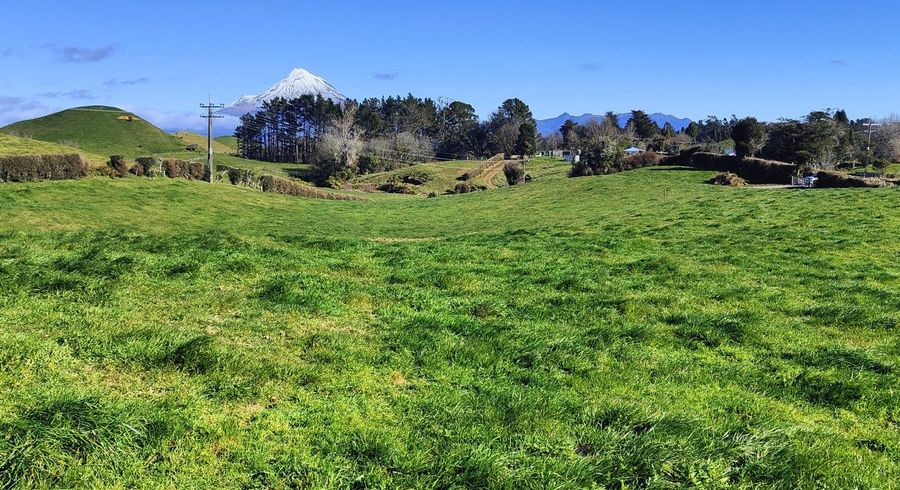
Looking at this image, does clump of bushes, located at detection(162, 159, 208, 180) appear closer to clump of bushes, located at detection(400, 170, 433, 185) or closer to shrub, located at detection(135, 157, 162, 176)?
shrub, located at detection(135, 157, 162, 176)

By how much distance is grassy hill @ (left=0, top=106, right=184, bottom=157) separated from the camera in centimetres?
12244

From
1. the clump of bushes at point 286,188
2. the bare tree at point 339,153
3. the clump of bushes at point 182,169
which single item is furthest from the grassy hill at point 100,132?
the clump of bushes at point 182,169

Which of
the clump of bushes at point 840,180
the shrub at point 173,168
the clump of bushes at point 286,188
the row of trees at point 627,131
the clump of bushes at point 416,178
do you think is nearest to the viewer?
the clump of bushes at point 840,180

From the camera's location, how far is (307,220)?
33094 mm

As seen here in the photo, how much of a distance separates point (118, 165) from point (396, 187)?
1777 inches

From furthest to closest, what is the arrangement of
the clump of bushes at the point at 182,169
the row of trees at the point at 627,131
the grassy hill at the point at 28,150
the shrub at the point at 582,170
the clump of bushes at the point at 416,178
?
the row of trees at the point at 627,131 → the clump of bushes at the point at 416,178 → the shrub at the point at 582,170 → the clump of bushes at the point at 182,169 → the grassy hill at the point at 28,150

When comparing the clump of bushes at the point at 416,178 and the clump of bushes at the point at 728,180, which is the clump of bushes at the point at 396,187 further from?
the clump of bushes at the point at 728,180

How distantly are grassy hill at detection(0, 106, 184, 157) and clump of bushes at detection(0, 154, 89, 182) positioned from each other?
98462 millimetres

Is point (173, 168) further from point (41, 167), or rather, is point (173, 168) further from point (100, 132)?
point (100, 132)

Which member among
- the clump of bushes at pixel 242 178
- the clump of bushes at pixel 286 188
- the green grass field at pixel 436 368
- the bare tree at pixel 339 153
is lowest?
the green grass field at pixel 436 368

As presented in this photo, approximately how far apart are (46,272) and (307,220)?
84.2ft


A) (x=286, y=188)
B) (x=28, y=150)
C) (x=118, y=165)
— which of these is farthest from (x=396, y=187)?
(x=118, y=165)

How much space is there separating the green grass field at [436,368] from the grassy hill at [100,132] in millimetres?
128869

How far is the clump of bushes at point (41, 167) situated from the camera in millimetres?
27734
